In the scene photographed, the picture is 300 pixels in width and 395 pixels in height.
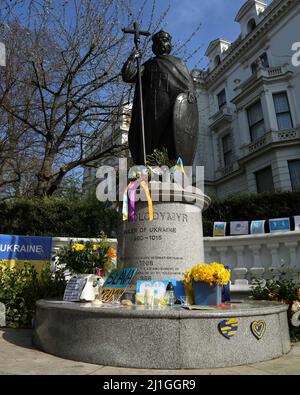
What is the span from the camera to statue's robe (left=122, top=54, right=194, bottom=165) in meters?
6.73

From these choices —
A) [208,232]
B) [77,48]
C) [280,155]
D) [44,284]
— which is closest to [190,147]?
[44,284]

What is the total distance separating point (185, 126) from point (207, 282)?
3.47 metres

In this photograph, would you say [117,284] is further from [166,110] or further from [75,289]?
[166,110]

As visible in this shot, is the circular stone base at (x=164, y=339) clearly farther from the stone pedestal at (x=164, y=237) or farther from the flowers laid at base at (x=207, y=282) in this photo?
the stone pedestal at (x=164, y=237)

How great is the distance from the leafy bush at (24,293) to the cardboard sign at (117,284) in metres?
1.95

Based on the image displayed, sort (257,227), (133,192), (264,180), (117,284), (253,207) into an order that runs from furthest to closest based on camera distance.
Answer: (264,180) < (253,207) < (257,227) < (133,192) < (117,284)

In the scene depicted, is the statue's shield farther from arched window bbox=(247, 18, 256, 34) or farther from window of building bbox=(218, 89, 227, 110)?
window of building bbox=(218, 89, 227, 110)

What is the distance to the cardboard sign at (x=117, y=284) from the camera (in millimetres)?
4816

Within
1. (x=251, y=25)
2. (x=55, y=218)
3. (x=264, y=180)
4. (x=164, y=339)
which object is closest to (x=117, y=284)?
(x=164, y=339)

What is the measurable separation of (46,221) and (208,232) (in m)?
5.84

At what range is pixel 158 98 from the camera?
687 cm

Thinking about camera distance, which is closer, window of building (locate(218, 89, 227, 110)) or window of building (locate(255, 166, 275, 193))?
window of building (locate(255, 166, 275, 193))

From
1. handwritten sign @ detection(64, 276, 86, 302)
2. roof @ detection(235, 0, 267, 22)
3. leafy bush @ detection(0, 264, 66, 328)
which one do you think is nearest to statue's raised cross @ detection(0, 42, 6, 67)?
leafy bush @ detection(0, 264, 66, 328)

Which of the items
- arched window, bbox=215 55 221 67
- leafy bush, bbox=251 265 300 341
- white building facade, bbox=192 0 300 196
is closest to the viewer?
leafy bush, bbox=251 265 300 341
